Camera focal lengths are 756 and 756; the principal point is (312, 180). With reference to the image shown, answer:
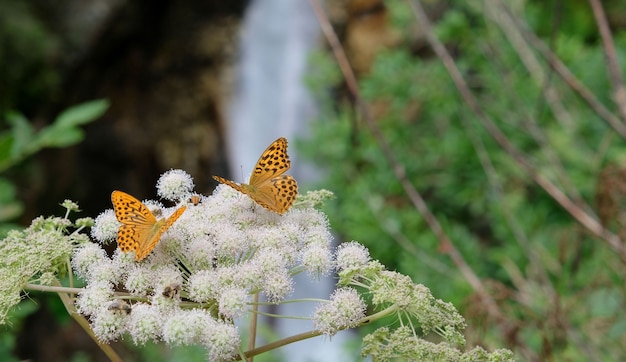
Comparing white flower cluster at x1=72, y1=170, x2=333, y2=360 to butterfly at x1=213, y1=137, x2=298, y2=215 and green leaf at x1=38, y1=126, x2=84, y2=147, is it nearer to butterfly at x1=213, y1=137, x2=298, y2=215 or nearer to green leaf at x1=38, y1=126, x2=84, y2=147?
butterfly at x1=213, y1=137, x2=298, y2=215

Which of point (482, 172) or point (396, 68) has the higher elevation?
point (396, 68)

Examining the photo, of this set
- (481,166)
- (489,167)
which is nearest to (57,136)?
(489,167)

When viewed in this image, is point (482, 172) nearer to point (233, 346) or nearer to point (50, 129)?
point (50, 129)

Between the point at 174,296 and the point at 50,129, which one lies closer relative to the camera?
the point at 174,296

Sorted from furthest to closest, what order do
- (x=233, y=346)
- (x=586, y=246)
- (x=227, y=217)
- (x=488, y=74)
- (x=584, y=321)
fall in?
(x=488, y=74) → (x=586, y=246) → (x=584, y=321) → (x=227, y=217) → (x=233, y=346)

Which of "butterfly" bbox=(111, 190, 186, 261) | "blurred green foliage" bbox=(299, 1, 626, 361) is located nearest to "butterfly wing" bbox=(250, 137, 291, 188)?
"butterfly" bbox=(111, 190, 186, 261)

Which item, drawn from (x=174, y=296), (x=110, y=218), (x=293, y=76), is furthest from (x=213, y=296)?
(x=293, y=76)

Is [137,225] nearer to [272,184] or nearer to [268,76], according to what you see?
[272,184]
